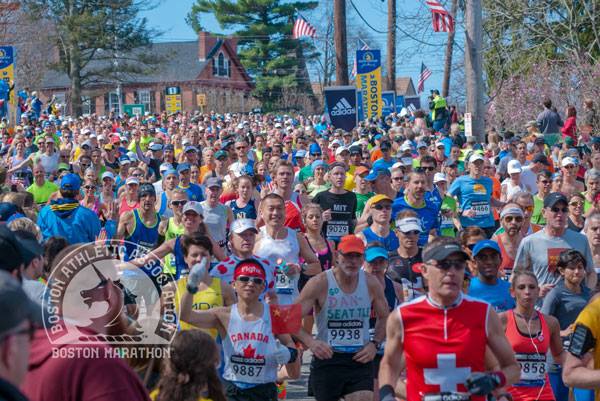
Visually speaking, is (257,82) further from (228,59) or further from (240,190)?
(240,190)

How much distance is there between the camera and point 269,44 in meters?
74.9

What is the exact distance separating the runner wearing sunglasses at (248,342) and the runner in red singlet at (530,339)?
1524mm

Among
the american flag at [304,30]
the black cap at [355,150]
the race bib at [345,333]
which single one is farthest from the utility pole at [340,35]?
the race bib at [345,333]

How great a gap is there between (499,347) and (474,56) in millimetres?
14926

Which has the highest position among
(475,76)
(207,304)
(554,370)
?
(475,76)

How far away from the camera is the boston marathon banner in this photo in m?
25.5

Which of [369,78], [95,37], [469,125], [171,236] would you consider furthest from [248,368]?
[95,37]

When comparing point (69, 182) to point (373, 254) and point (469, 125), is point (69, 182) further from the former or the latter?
point (469, 125)

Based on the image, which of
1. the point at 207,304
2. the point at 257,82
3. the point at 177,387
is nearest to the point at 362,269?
the point at 207,304

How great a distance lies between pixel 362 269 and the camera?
7.57 metres

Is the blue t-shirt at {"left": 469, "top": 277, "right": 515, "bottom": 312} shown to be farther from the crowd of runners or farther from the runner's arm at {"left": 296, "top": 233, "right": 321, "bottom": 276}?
the runner's arm at {"left": 296, "top": 233, "right": 321, "bottom": 276}

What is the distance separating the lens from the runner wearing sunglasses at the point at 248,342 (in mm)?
6586

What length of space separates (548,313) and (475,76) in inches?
509

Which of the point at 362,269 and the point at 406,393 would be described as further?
the point at 362,269
